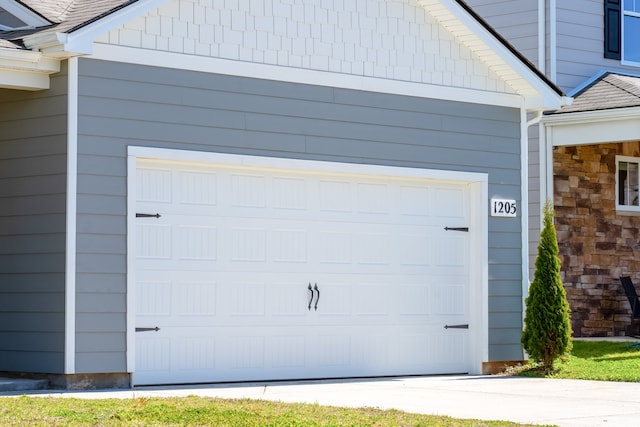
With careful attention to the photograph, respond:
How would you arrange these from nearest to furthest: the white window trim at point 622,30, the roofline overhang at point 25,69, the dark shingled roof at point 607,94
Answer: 1. the roofline overhang at point 25,69
2. the dark shingled roof at point 607,94
3. the white window trim at point 622,30

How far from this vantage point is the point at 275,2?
13180mm

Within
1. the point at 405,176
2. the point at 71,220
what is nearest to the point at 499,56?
the point at 405,176

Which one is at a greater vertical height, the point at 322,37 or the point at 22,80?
the point at 322,37

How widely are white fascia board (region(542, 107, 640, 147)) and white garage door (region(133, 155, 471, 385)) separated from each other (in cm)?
368

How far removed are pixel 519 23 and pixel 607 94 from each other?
1.82 m

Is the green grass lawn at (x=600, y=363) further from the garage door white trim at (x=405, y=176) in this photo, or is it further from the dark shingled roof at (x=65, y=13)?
the dark shingled roof at (x=65, y=13)

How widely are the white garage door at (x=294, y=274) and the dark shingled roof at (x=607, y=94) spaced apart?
3847 millimetres

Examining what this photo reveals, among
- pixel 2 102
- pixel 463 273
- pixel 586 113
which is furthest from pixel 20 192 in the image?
pixel 586 113

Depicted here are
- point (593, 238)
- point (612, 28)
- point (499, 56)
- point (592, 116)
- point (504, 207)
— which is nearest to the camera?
point (499, 56)

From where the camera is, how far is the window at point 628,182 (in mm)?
19188

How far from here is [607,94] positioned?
1798 centimetres

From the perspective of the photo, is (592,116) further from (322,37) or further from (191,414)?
(191,414)

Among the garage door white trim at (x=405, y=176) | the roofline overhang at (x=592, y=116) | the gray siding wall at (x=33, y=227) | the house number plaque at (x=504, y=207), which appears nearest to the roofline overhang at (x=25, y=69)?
the gray siding wall at (x=33, y=227)

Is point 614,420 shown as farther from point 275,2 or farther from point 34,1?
point 34,1
